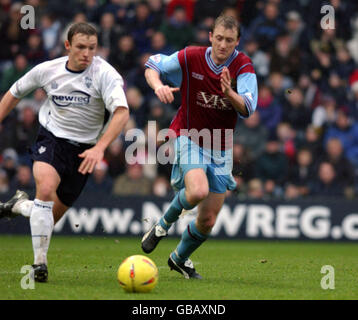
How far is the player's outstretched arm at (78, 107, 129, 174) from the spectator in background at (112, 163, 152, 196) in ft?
21.5

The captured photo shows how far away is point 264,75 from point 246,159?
2.26 meters

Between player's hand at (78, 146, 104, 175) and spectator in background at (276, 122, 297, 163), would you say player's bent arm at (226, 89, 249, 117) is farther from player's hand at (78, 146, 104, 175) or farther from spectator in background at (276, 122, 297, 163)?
spectator in background at (276, 122, 297, 163)

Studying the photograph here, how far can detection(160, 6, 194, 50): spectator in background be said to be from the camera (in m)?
15.4

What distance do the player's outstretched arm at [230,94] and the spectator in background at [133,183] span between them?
21.5 feet

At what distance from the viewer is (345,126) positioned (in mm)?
14812

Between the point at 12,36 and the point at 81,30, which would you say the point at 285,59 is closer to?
the point at 12,36

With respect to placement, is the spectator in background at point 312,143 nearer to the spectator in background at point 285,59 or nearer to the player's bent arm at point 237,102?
the spectator in background at point 285,59

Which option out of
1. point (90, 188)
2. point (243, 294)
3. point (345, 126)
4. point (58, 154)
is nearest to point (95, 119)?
point (58, 154)

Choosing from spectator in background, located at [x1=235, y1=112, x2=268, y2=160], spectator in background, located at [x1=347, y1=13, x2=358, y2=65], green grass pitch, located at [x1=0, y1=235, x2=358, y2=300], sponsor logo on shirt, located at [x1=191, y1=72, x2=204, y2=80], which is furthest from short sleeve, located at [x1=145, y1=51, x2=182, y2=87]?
spectator in background, located at [x1=347, y1=13, x2=358, y2=65]

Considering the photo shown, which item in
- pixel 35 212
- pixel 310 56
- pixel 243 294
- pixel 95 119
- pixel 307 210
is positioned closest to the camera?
pixel 243 294

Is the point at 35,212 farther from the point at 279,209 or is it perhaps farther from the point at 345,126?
the point at 345,126

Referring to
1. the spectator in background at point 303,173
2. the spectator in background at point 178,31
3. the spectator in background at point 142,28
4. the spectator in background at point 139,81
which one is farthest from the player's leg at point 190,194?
the spectator in background at point 142,28

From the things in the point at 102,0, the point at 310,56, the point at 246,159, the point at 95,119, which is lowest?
the point at 246,159

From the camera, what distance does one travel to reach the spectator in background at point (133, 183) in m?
13.9
